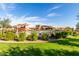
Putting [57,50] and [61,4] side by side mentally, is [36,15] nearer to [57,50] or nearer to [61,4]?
[61,4]

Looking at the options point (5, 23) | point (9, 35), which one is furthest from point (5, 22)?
point (9, 35)

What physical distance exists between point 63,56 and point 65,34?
276 mm

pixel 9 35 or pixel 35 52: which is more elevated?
pixel 9 35

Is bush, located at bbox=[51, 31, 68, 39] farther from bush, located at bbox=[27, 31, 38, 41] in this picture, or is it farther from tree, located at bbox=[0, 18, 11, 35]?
tree, located at bbox=[0, 18, 11, 35]

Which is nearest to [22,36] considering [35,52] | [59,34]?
[35,52]

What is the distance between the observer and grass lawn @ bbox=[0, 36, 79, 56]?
8.16 feet

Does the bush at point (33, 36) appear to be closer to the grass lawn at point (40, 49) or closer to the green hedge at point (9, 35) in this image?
the grass lawn at point (40, 49)

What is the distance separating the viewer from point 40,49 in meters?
2.49

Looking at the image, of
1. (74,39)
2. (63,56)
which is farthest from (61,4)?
(63,56)

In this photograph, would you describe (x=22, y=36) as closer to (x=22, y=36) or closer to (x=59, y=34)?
(x=22, y=36)

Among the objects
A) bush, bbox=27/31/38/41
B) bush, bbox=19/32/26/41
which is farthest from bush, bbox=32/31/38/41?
bush, bbox=19/32/26/41

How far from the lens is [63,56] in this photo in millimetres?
2484

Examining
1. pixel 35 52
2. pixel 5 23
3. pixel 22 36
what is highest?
pixel 5 23

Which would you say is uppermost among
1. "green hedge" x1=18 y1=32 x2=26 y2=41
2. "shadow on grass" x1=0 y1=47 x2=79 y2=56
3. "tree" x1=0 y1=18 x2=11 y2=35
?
"tree" x1=0 y1=18 x2=11 y2=35
